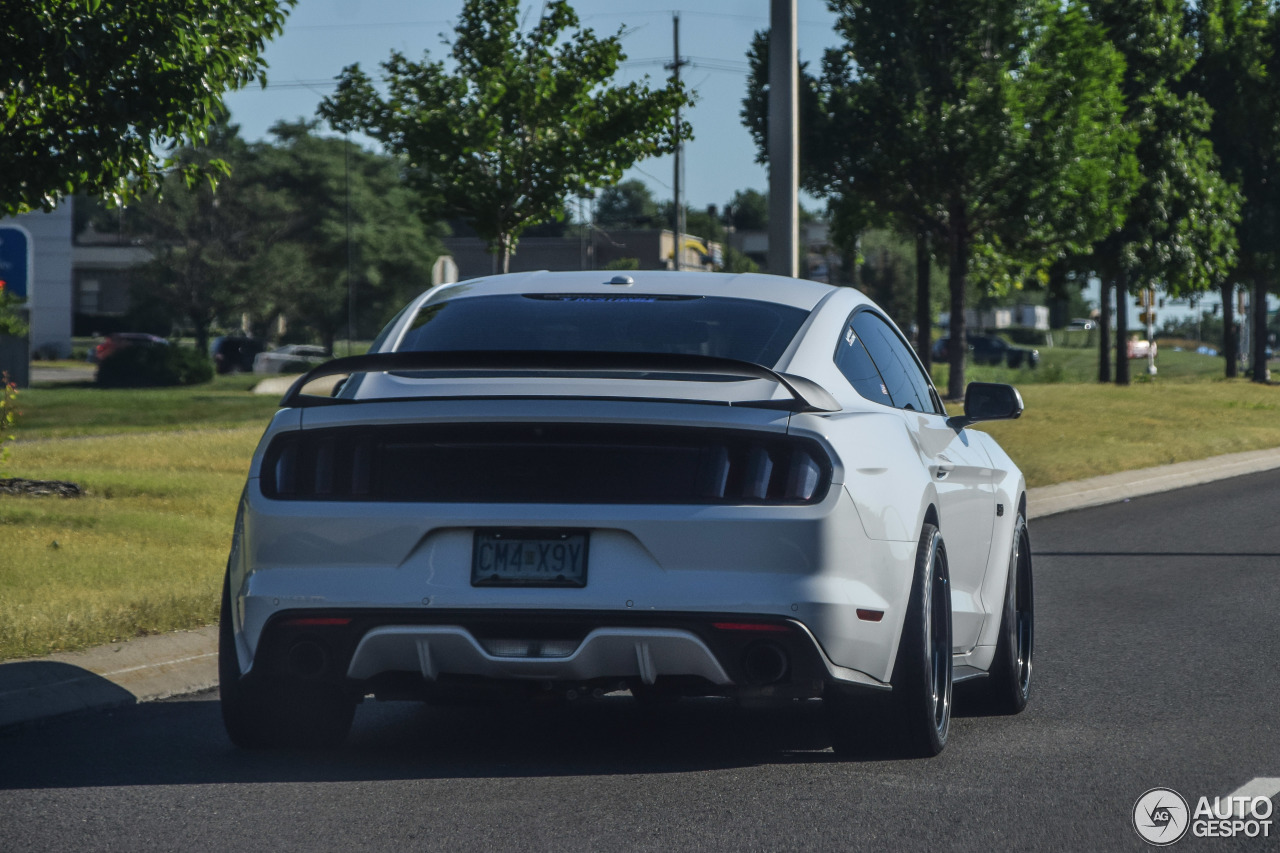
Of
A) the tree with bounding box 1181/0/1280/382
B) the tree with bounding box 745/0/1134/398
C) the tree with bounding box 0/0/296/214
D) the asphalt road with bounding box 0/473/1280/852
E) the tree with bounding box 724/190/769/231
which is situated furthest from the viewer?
the tree with bounding box 724/190/769/231

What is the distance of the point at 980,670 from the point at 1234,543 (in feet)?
→ 26.5

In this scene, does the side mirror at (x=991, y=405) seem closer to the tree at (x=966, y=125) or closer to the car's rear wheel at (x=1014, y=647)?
the car's rear wheel at (x=1014, y=647)

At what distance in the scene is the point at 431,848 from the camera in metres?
4.48

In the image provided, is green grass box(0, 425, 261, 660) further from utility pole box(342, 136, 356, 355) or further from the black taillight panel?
utility pole box(342, 136, 356, 355)

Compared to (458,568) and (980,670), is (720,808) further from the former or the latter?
(980,670)

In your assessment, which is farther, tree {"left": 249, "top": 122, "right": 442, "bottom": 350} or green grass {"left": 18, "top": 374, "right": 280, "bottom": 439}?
tree {"left": 249, "top": 122, "right": 442, "bottom": 350}

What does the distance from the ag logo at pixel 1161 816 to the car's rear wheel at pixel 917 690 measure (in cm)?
71

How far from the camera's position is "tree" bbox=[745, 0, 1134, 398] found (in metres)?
32.8

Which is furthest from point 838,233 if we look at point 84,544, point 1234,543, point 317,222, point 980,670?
point 317,222

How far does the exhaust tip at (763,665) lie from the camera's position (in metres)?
4.91

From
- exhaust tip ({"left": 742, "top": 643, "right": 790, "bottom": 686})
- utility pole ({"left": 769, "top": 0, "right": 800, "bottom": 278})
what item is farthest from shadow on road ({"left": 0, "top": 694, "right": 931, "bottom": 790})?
utility pole ({"left": 769, "top": 0, "right": 800, "bottom": 278})

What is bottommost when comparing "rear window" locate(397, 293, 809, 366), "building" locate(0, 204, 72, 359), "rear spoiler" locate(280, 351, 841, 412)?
"rear spoiler" locate(280, 351, 841, 412)

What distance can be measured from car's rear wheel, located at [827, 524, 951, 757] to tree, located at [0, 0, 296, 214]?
22.7ft

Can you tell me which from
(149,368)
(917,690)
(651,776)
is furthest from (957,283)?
(651,776)
